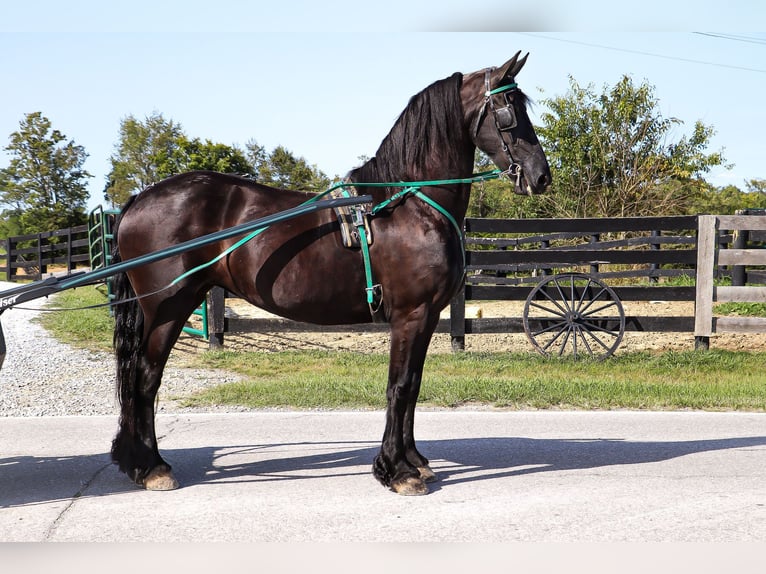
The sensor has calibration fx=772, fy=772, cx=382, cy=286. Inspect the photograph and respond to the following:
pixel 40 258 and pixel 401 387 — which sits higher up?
pixel 40 258

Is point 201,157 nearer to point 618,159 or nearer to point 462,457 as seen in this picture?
point 618,159

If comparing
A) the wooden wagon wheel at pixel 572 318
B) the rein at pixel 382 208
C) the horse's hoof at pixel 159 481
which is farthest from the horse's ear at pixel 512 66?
the wooden wagon wheel at pixel 572 318

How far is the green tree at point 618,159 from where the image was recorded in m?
24.3

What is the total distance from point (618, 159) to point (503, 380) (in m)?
19.1

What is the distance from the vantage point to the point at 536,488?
4.73 m

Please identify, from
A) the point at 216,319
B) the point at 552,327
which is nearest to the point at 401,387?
the point at 552,327

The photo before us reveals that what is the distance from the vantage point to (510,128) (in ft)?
15.5

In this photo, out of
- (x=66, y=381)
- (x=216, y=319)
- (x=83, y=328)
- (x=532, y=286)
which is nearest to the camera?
(x=66, y=381)

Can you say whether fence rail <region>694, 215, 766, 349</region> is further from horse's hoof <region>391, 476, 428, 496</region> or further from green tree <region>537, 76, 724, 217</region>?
green tree <region>537, 76, 724, 217</region>

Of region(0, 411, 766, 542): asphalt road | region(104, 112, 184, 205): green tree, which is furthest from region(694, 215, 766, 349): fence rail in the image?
region(104, 112, 184, 205): green tree

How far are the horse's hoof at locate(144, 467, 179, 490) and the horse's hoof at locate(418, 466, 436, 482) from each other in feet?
5.00

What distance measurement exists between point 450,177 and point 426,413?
276 cm

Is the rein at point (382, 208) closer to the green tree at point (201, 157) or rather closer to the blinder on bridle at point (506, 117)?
the blinder on bridle at point (506, 117)

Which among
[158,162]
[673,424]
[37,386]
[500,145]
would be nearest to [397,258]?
[500,145]
